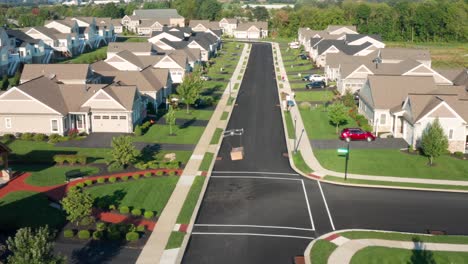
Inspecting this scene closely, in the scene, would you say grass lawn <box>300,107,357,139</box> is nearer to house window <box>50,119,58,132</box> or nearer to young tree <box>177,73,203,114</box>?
young tree <box>177,73,203,114</box>

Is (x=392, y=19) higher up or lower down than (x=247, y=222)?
higher up

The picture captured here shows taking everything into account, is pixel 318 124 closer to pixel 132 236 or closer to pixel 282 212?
pixel 282 212

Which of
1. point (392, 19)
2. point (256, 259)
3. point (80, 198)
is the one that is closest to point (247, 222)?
point (256, 259)

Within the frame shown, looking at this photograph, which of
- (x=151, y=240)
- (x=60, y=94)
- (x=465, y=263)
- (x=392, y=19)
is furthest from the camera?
(x=392, y=19)

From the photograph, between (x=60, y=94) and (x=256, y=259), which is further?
(x=60, y=94)

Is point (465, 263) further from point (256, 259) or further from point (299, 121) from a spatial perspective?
point (299, 121)
